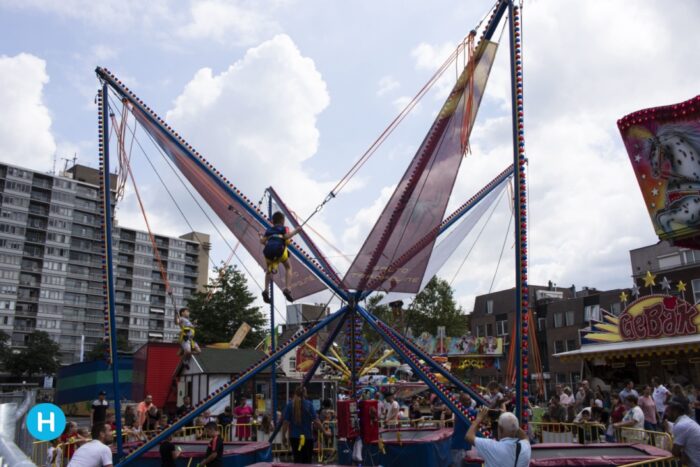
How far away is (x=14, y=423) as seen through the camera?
41.4ft

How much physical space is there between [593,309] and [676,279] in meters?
13.5

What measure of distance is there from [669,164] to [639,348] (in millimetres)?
12600

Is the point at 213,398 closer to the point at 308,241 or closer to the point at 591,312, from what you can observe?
the point at 308,241

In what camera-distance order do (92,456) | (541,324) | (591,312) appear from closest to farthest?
1. (92,456)
2. (591,312)
3. (541,324)

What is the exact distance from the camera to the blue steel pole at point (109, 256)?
1058 cm

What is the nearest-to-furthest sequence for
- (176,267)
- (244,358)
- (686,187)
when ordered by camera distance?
1. (686,187)
2. (244,358)
3. (176,267)

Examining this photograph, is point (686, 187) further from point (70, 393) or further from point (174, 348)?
point (70, 393)

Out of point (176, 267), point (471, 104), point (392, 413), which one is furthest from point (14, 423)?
point (176, 267)

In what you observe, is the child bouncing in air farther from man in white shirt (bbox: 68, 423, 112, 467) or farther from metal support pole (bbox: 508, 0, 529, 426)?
man in white shirt (bbox: 68, 423, 112, 467)

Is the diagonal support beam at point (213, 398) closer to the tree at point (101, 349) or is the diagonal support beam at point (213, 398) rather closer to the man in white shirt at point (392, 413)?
the man in white shirt at point (392, 413)

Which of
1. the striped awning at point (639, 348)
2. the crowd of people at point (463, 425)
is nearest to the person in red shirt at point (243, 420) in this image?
the crowd of people at point (463, 425)

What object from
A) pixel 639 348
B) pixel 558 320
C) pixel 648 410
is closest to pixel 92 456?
pixel 648 410

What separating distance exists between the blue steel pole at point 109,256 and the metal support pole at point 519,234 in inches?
269

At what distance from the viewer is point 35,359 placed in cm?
6681
